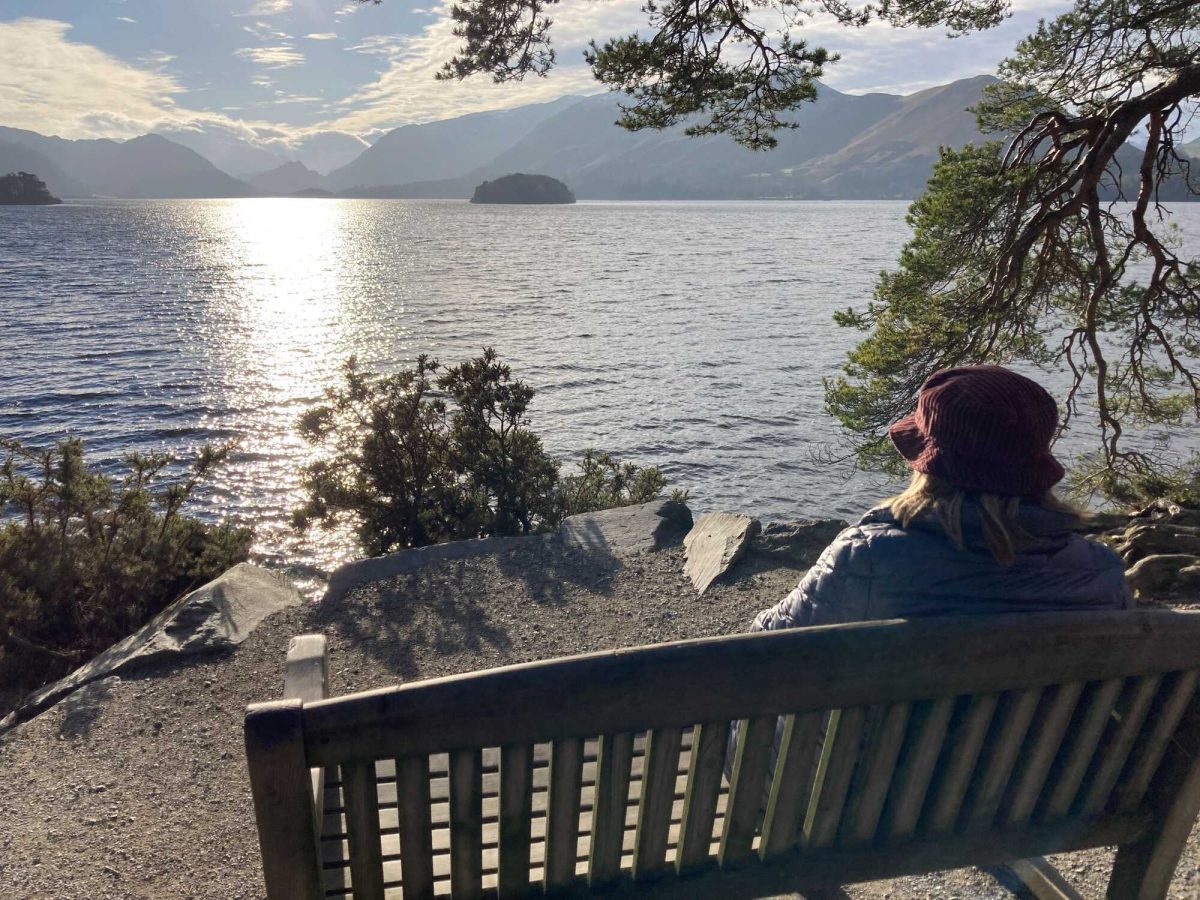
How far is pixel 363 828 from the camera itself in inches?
68.7

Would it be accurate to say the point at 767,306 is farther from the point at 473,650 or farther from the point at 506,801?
the point at 506,801

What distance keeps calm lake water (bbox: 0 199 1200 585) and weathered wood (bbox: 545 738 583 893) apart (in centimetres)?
1072

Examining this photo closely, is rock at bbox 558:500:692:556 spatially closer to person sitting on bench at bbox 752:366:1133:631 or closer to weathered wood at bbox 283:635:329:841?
weathered wood at bbox 283:635:329:841

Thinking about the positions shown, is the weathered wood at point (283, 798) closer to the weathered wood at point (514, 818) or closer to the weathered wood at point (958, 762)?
the weathered wood at point (514, 818)

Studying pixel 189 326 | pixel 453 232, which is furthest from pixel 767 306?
pixel 453 232

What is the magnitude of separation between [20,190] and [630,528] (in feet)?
585

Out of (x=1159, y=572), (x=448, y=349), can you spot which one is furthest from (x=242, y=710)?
(x=448, y=349)

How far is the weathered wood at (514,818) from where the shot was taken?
67.9 inches

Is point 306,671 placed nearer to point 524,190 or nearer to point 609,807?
point 609,807

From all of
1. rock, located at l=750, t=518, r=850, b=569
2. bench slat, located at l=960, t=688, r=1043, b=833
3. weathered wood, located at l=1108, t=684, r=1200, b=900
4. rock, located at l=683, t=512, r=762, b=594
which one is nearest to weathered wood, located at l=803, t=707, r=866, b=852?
bench slat, located at l=960, t=688, r=1043, b=833

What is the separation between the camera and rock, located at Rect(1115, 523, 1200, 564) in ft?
18.7

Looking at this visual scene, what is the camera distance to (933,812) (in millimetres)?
2135

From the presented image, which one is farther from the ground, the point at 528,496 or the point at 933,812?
the point at 933,812

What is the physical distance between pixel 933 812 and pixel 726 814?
527mm
